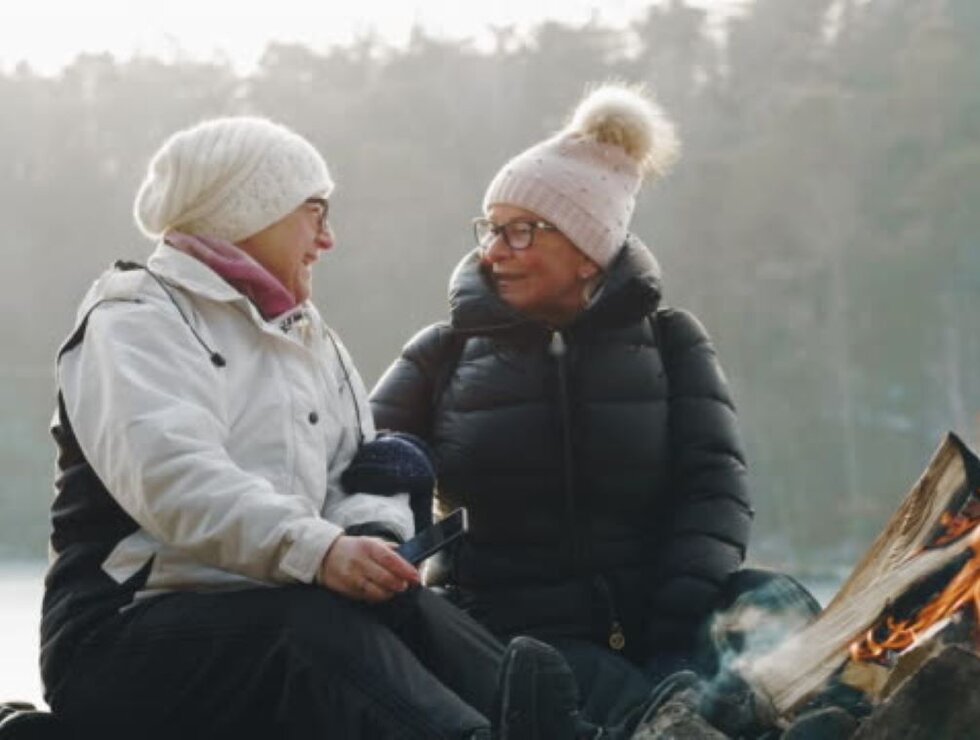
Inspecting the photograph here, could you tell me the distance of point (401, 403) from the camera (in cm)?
395

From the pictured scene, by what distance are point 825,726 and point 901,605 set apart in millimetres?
303

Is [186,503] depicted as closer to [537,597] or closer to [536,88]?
[537,597]

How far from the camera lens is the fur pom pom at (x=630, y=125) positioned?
13.3ft

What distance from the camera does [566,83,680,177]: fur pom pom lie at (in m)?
4.05

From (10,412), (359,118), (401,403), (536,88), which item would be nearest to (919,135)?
(536,88)

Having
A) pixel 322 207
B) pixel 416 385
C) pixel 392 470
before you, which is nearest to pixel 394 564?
pixel 392 470

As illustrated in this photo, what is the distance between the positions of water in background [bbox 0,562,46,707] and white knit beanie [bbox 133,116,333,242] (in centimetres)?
1046

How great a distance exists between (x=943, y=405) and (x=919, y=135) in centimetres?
819

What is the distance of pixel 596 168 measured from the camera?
4.03m

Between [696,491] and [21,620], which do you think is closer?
[696,491]

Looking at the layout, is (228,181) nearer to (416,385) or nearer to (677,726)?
(416,385)

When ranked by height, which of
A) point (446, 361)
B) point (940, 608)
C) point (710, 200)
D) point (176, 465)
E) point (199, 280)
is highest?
point (199, 280)

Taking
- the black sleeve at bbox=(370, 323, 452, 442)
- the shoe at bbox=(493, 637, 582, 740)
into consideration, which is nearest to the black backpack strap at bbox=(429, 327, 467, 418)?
the black sleeve at bbox=(370, 323, 452, 442)

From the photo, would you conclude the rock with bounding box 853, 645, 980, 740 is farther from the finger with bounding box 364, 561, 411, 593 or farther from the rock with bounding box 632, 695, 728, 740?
the finger with bounding box 364, 561, 411, 593
